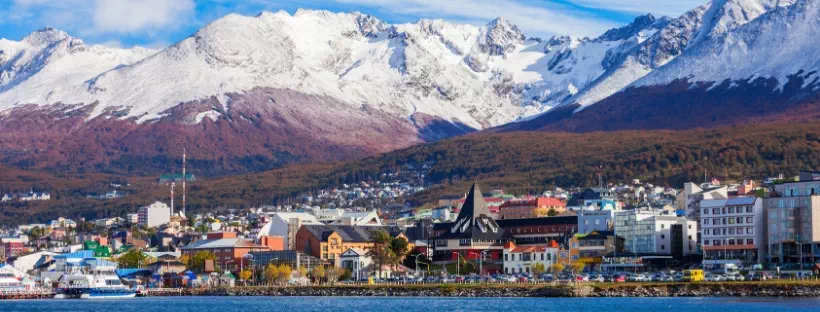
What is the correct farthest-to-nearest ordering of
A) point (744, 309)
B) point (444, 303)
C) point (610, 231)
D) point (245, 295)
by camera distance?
point (610, 231) → point (245, 295) → point (444, 303) → point (744, 309)

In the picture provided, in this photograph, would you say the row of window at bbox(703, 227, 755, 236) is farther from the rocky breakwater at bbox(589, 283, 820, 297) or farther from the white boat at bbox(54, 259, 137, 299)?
the white boat at bbox(54, 259, 137, 299)

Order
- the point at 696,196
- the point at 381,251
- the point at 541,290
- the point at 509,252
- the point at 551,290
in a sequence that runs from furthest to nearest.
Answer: the point at 696,196, the point at 509,252, the point at 381,251, the point at 541,290, the point at 551,290

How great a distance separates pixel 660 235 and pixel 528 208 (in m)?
47.6

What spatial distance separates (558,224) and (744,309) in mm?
Result: 58437

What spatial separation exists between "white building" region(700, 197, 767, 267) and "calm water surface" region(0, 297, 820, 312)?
842 inches

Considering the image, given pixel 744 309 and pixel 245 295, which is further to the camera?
pixel 245 295

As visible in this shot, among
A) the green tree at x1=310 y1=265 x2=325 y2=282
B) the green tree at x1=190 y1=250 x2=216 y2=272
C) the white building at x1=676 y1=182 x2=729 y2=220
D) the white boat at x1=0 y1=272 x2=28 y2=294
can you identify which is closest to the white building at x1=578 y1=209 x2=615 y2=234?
the white building at x1=676 y1=182 x2=729 y2=220

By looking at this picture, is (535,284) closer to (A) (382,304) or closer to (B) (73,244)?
(A) (382,304)

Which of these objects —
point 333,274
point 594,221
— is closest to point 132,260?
point 333,274

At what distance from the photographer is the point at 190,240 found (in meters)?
180

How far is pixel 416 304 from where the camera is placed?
104m

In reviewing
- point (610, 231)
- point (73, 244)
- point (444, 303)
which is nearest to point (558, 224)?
point (610, 231)

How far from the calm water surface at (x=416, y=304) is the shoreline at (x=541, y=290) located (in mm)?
2997

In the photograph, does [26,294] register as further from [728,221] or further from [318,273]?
[728,221]
